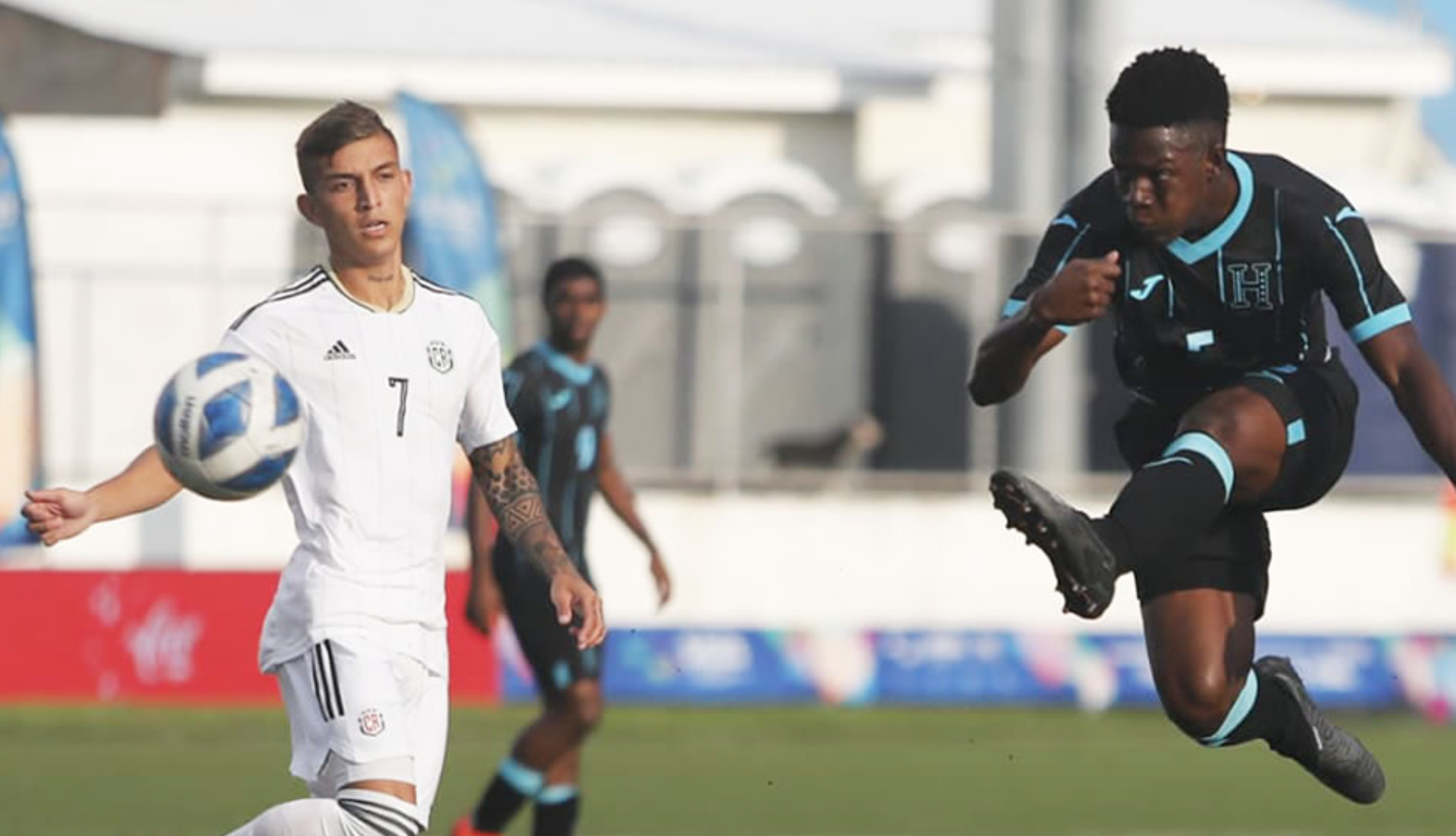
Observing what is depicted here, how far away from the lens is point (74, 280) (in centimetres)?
2111

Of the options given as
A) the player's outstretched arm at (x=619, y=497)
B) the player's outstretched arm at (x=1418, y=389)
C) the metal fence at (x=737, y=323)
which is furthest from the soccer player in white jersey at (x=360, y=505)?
the metal fence at (x=737, y=323)

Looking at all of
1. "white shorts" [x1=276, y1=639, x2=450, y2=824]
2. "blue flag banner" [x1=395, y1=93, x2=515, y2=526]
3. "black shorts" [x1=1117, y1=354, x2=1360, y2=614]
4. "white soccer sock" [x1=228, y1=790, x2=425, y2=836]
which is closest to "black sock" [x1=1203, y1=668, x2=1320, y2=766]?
"black shorts" [x1=1117, y1=354, x2=1360, y2=614]

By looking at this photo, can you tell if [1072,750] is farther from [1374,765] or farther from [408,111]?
[1374,765]

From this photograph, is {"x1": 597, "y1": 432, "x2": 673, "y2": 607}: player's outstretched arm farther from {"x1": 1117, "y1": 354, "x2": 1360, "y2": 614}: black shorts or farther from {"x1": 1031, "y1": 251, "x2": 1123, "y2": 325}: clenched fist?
{"x1": 1031, "y1": 251, "x2": 1123, "y2": 325}: clenched fist

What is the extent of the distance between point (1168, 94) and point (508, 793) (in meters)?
4.60

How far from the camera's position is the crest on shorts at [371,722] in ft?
24.3

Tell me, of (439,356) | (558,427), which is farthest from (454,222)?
(439,356)

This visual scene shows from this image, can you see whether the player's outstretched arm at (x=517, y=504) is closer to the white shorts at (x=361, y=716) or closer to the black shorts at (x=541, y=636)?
the white shorts at (x=361, y=716)

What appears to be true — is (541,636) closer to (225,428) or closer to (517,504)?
(517,504)

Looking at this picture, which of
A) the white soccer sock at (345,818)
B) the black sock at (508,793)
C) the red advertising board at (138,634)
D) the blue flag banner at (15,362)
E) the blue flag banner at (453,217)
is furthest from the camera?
the blue flag banner at (453,217)

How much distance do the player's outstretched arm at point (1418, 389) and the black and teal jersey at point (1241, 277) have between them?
0.05 m

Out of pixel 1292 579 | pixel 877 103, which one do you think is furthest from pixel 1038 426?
pixel 877 103

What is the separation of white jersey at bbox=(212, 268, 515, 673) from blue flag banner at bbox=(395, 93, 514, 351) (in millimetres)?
12672

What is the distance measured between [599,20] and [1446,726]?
12103mm
